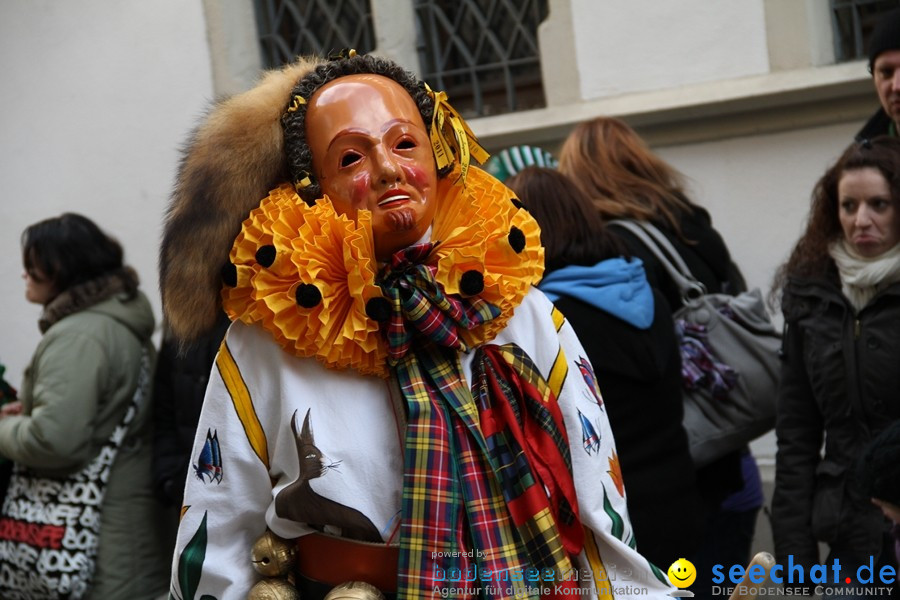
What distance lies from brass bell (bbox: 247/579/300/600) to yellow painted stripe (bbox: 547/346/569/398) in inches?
25.8

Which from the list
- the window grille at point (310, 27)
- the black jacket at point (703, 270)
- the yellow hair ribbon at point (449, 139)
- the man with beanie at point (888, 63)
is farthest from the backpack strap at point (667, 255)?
the window grille at point (310, 27)

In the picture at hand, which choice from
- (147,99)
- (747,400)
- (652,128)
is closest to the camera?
(747,400)

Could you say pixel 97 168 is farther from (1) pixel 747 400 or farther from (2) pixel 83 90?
(1) pixel 747 400

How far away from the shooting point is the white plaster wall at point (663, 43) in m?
5.05

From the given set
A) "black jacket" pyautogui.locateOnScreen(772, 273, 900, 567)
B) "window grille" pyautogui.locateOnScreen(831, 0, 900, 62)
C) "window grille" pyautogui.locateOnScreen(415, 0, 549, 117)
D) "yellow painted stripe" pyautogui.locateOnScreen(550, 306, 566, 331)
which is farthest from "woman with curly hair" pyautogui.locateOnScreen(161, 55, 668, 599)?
"window grille" pyautogui.locateOnScreen(415, 0, 549, 117)

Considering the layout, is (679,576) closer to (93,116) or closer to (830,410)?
(830,410)

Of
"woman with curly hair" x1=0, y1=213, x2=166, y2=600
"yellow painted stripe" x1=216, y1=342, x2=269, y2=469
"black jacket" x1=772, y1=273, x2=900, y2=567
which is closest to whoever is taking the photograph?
"yellow painted stripe" x1=216, y1=342, x2=269, y2=469

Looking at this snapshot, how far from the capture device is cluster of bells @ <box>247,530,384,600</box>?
2158mm

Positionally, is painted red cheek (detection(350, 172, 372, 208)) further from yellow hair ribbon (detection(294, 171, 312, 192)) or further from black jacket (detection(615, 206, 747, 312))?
black jacket (detection(615, 206, 747, 312))

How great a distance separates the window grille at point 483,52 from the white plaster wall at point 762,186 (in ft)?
3.52

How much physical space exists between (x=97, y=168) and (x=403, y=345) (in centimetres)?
515

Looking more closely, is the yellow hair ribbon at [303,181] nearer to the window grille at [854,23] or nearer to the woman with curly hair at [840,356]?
the woman with curly hair at [840,356]

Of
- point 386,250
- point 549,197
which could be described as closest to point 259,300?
point 386,250

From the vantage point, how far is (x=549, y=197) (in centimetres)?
328
